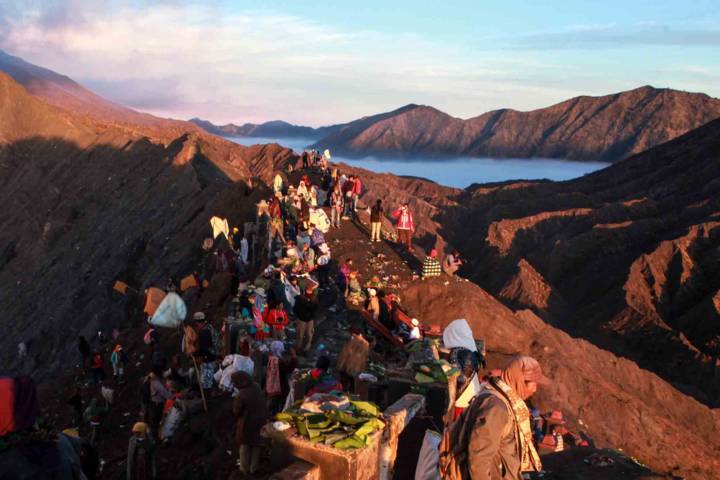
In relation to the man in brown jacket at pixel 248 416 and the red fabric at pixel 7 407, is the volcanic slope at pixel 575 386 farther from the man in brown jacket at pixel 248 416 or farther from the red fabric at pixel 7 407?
the red fabric at pixel 7 407

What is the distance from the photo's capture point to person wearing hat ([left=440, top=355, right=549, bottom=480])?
4125 mm

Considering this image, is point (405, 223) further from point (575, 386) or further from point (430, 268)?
point (575, 386)

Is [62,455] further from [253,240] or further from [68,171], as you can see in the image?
[68,171]

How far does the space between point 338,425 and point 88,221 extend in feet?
133

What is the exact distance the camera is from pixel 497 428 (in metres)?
4.13

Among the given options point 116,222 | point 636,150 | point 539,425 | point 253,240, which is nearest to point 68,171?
point 116,222

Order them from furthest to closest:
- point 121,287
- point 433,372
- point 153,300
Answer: point 121,287 < point 153,300 < point 433,372

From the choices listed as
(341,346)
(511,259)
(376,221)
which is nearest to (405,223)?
(376,221)

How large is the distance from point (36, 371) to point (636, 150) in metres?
118

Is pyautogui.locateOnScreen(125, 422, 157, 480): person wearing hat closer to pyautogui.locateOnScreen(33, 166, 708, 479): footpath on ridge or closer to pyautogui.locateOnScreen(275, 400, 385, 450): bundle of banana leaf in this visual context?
pyautogui.locateOnScreen(33, 166, 708, 479): footpath on ridge

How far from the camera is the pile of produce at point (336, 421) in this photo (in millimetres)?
4055

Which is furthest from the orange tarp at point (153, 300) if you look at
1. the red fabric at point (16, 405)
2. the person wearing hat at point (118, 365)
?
the red fabric at point (16, 405)

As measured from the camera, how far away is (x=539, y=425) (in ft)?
39.7

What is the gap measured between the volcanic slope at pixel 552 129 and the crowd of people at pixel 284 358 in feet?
379
